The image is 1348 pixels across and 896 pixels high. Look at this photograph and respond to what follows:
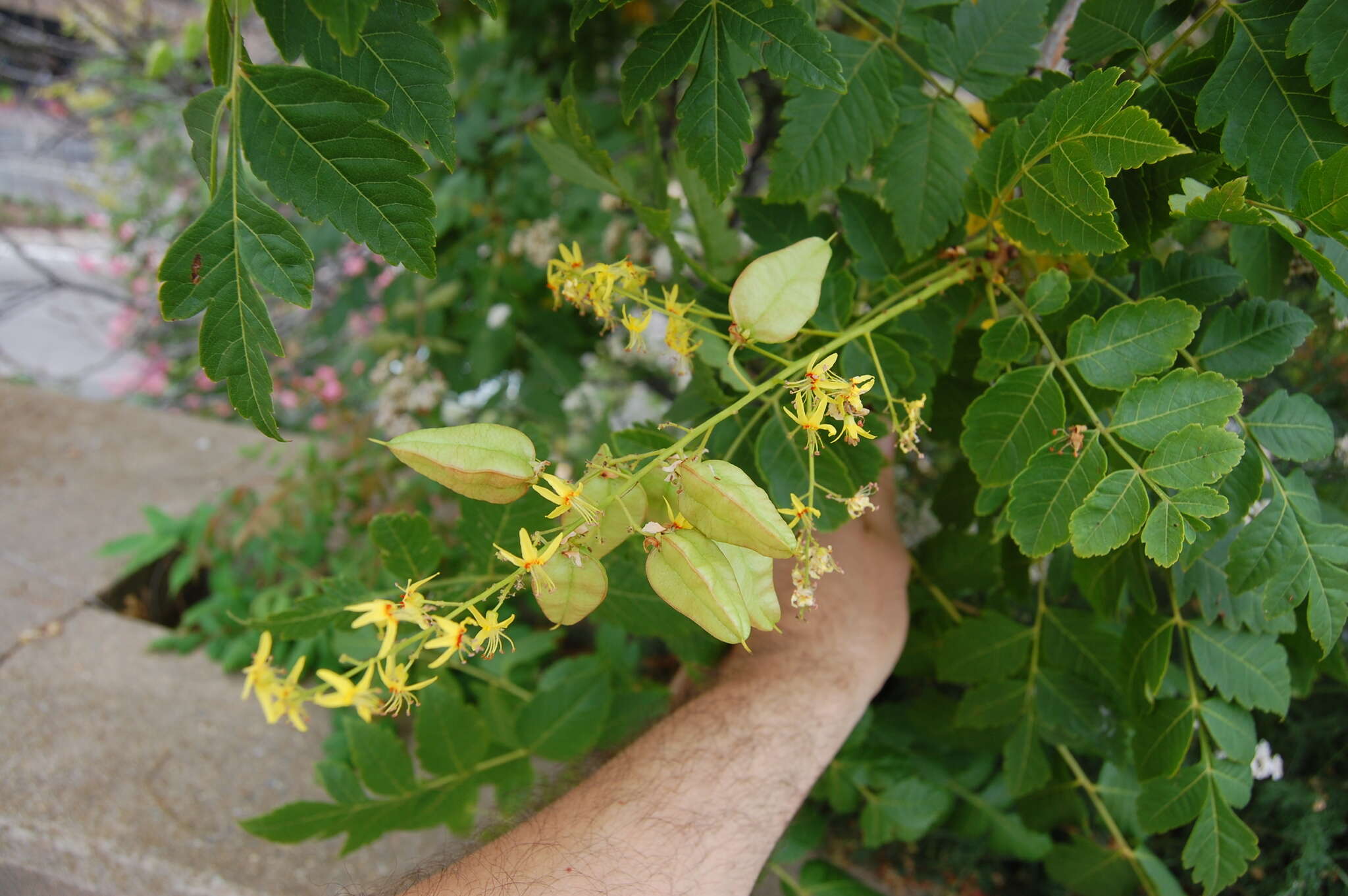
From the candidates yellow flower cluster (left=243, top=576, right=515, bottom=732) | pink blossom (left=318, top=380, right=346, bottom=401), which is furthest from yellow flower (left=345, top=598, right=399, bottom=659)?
pink blossom (left=318, top=380, right=346, bottom=401)

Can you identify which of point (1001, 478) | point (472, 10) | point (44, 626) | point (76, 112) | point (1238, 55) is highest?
point (1238, 55)

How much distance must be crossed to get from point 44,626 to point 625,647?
3.64ft

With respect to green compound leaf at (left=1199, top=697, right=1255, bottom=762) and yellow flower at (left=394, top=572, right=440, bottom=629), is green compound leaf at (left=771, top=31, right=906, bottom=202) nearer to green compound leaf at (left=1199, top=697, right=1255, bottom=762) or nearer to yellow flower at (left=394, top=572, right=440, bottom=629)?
yellow flower at (left=394, top=572, right=440, bottom=629)

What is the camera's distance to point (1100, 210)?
46 centimetres

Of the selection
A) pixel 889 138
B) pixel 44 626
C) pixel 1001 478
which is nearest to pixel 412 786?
pixel 1001 478

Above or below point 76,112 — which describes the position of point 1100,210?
above

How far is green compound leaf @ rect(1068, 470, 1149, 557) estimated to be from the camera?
480mm

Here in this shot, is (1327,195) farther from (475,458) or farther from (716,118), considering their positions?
(475,458)

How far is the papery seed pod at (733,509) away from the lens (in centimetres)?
40

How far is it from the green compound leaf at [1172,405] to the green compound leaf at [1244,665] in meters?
0.26

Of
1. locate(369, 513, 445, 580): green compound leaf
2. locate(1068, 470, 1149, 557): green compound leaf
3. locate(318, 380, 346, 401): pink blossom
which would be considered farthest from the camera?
locate(318, 380, 346, 401): pink blossom

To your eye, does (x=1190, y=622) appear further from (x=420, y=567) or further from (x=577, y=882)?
(x=420, y=567)

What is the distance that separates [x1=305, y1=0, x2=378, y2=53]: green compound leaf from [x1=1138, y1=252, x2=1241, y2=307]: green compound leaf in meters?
0.56

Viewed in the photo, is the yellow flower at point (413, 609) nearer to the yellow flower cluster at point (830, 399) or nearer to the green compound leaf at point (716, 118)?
the yellow flower cluster at point (830, 399)
